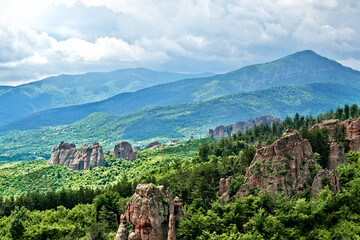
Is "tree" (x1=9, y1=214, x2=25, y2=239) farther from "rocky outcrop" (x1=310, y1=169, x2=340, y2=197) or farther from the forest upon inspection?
"rocky outcrop" (x1=310, y1=169, x2=340, y2=197)

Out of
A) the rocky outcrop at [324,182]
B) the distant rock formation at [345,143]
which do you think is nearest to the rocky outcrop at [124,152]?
the distant rock formation at [345,143]

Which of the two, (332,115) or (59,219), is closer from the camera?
(59,219)

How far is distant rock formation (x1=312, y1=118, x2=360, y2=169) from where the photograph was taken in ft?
224

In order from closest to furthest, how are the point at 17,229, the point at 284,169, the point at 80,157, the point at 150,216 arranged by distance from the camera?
the point at 150,216 < the point at 284,169 < the point at 17,229 < the point at 80,157

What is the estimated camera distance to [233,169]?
231ft

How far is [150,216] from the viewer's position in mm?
49938

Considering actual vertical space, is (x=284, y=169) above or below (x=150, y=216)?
above

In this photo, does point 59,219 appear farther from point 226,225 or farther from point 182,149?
point 182,149

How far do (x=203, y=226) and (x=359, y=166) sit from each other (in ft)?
99.6

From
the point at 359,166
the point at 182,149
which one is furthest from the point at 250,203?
the point at 182,149

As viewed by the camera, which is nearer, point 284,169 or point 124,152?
point 284,169

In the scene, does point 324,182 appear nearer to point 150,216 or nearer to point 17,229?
point 150,216

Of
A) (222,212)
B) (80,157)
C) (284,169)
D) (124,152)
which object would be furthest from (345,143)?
(80,157)

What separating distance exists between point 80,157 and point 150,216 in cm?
11324
